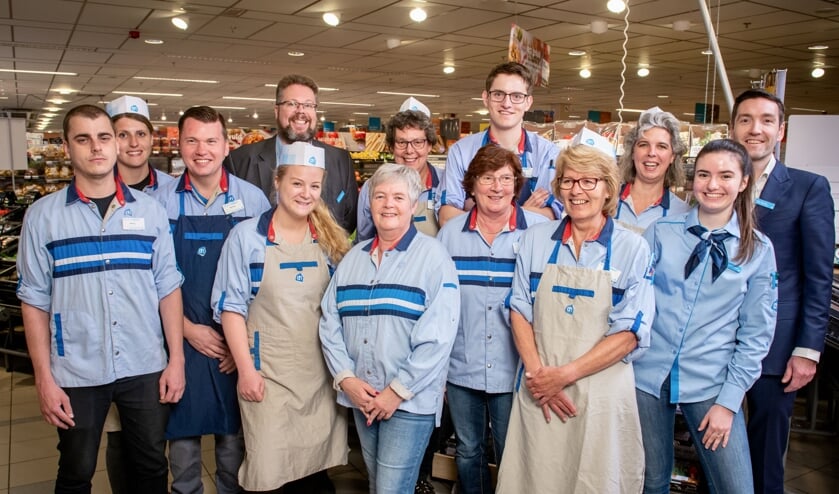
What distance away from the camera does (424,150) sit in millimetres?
3240

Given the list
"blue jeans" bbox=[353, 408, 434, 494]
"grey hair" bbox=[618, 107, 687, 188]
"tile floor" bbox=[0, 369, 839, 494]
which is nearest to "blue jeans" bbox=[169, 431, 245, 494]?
"tile floor" bbox=[0, 369, 839, 494]

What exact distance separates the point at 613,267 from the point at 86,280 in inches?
72.2

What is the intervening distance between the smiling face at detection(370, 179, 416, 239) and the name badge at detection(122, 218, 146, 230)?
2.86 ft

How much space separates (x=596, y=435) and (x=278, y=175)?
4.92 ft

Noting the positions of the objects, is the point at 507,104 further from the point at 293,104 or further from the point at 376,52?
→ the point at 376,52

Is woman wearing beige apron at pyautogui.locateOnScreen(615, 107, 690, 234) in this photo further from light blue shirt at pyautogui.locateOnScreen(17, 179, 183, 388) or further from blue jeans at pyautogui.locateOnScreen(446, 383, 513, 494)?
light blue shirt at pyautogui.locateOnScreen(17, 179, 183, 388)

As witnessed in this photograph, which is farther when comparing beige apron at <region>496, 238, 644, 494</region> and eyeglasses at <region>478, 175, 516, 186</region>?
eyeglasses at <region>478, 175, 516, 186</region>

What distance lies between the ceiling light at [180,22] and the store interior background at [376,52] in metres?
0.05

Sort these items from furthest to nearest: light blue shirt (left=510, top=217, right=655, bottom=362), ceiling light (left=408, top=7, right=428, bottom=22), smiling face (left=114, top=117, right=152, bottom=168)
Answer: ceiling light (left=408, top=7, right=428, bottom=22), smiling face (left=114, top=117, right=152, bottom=168), light blue shirt (left=510, top=217, right=655, bottom=362)

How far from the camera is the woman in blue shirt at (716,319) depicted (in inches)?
85.2

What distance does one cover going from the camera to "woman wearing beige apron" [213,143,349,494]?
2479 millimetres

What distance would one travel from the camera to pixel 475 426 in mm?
2572

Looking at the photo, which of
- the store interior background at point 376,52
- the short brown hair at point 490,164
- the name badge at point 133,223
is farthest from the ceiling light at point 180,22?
the short brown hair at point 490,164

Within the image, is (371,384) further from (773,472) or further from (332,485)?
(773,472)
